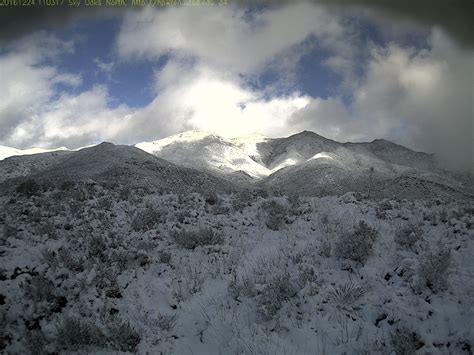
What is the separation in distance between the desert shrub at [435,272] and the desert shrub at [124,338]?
4698mm

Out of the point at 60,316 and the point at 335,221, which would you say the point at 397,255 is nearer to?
the point at 335,221

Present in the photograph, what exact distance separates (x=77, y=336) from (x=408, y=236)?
6849mm

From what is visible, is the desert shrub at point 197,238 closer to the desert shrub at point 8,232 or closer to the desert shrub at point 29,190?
the desert shrub at point 8,232

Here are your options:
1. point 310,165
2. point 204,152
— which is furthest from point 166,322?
point 204,152

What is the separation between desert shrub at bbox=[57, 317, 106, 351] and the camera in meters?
4.70

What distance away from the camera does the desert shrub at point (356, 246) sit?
6676 millimetres

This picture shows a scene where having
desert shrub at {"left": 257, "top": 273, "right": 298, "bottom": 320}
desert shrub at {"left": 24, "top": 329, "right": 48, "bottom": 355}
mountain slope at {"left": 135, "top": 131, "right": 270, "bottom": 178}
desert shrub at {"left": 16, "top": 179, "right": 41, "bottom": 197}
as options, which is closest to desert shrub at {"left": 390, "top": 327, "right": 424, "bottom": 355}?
desert shrub at {"left": 257, "top": 273, "right": 298, "bottom": 320}

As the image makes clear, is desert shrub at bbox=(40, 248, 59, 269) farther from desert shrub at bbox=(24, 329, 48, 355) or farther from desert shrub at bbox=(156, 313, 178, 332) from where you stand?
desert shrub at bbox=(156, 313, 178, 332)

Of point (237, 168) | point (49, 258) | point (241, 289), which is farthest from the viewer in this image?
point (237, 168)

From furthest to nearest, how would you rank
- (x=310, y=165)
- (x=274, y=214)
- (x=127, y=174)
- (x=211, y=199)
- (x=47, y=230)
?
(x=310, y=165), (x=127, y=174), (x=211, y=199), (x=274, y=214), (x=47, y=230)

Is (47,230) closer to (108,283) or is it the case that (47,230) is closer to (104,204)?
(108,283)

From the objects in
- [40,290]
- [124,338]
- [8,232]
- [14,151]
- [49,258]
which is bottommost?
[124,338]

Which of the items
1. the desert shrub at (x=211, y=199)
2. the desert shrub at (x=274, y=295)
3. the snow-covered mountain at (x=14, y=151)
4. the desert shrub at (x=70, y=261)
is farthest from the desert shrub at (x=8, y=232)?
the snow-covered mountain at (x=14, y=151)

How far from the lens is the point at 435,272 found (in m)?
5.46
